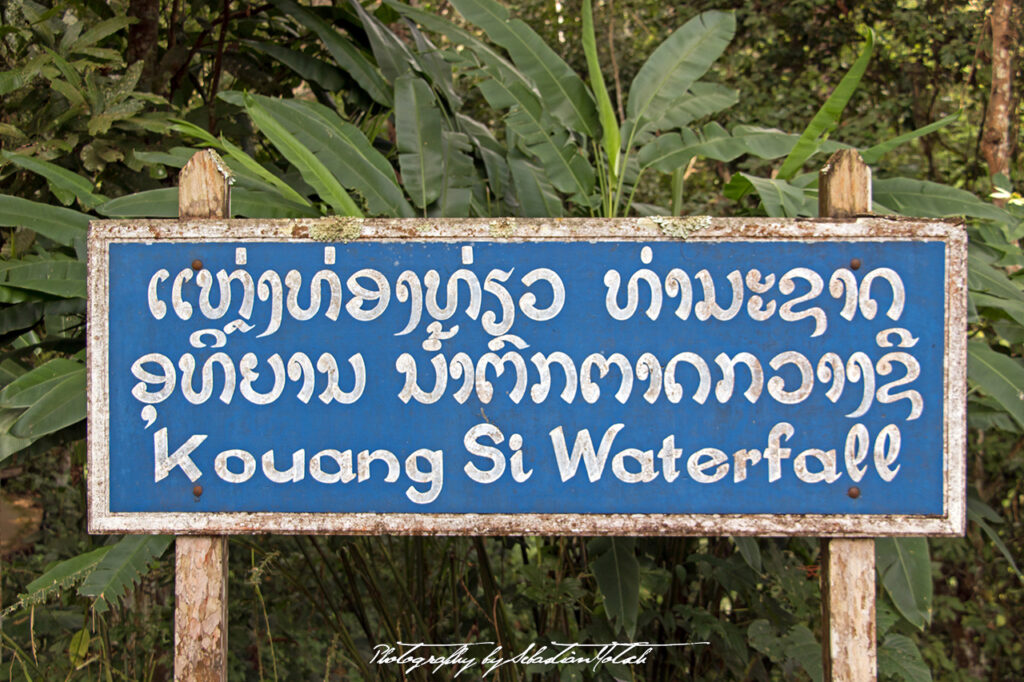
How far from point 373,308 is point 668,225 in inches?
23.3

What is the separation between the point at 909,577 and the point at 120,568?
6.13ft

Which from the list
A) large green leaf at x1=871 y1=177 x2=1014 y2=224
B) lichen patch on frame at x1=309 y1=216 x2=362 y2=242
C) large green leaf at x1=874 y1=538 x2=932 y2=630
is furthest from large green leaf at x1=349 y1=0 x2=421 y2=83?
large green leaf at x1=874 y1=538 x2=932 y2=630

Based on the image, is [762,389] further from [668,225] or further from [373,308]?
[373,308]

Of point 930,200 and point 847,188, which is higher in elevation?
point 930,200

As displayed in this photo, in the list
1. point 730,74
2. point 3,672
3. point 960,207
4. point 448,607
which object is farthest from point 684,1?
point 3,672

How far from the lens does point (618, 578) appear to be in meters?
2.35

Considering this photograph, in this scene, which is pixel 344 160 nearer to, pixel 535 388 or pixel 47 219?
pixel 47 219

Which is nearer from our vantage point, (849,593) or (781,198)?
(849,593)

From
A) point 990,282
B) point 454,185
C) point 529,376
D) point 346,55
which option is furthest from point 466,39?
point 990,282

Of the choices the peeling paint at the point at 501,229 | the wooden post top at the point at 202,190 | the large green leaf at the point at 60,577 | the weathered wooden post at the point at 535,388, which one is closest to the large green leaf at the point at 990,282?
the weathered wooden post at the point at 535,388

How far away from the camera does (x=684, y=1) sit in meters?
4.67

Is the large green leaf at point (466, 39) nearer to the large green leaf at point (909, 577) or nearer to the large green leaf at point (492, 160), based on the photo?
the large green leaf at point (492, 160)

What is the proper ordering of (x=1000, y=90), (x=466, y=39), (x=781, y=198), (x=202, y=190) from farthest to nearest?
1. (x=1000, y=90)
2. (x=466, y=39)
3. (x=781, y=198)
4. (x=202, y=190)

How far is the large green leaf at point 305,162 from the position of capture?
204cm
